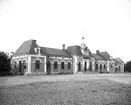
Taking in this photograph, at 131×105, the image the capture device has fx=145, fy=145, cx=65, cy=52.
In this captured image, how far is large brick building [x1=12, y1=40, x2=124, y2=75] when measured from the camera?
29.6 metres

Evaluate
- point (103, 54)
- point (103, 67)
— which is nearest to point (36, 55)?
point (103, 67)

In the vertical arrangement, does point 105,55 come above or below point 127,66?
above

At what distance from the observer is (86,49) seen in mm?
41094

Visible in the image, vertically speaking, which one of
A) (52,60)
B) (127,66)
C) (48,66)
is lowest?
(127,66)

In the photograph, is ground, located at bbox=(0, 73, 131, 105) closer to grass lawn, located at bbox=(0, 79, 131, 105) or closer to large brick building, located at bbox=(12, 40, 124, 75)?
grass lawn, located at bbox=(0, 79, 131, 105)

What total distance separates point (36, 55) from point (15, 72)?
6.47 metres

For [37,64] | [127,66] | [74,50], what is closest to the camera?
[37,64]

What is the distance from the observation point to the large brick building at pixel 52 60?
29.6m

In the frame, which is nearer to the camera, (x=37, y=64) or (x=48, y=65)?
(x=37, y=64)

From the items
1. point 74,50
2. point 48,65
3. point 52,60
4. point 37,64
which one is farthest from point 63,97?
point 74,50

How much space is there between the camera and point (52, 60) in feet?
109

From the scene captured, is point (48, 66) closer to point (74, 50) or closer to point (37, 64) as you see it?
point (37, 64)

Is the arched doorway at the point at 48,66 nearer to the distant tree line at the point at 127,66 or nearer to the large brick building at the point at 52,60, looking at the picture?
the large brick building at the point at 52,60

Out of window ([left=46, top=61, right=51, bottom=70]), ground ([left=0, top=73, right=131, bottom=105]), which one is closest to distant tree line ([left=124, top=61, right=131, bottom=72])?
window ([left=46, top=61, right=51, bottom=70])
